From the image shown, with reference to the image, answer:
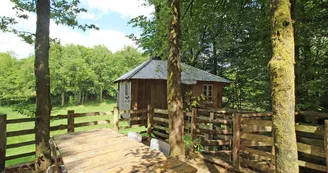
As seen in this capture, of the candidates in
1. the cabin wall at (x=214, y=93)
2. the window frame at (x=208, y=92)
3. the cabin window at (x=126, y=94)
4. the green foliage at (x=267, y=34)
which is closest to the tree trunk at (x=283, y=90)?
the green foliage at (x=267, y=34)

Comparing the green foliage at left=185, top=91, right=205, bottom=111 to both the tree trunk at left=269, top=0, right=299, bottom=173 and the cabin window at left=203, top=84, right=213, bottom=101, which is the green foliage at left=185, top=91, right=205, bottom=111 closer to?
the cabin window at left=203, top=84, right=213, bottom=101

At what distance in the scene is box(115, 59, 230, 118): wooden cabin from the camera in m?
11.3

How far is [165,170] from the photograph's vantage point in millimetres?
2248

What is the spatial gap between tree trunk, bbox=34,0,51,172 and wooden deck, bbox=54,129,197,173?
163cm

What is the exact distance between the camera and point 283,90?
1.72m

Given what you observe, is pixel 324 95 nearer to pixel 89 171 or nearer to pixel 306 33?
pixel 306 33

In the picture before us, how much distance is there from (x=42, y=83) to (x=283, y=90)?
17.1 ft

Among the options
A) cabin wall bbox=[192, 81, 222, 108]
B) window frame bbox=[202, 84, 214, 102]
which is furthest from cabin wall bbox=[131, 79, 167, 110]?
window frame bbox=[202, 84, 214, 102]

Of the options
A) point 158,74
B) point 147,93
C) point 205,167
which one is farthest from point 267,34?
point 147,93

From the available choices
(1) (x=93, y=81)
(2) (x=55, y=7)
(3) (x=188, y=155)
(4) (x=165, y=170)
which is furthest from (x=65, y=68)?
(4) (x=165, y=170)

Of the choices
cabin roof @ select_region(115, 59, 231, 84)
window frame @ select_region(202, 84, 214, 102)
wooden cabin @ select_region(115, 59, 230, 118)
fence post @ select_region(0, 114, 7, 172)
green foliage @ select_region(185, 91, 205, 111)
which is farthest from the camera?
window frame @ select_region(202, 84, 214, 102)

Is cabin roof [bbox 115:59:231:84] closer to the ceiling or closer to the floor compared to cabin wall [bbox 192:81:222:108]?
closer to the ceiling

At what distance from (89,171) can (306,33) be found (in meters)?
8.85

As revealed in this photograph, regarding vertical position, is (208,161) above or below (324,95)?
below
